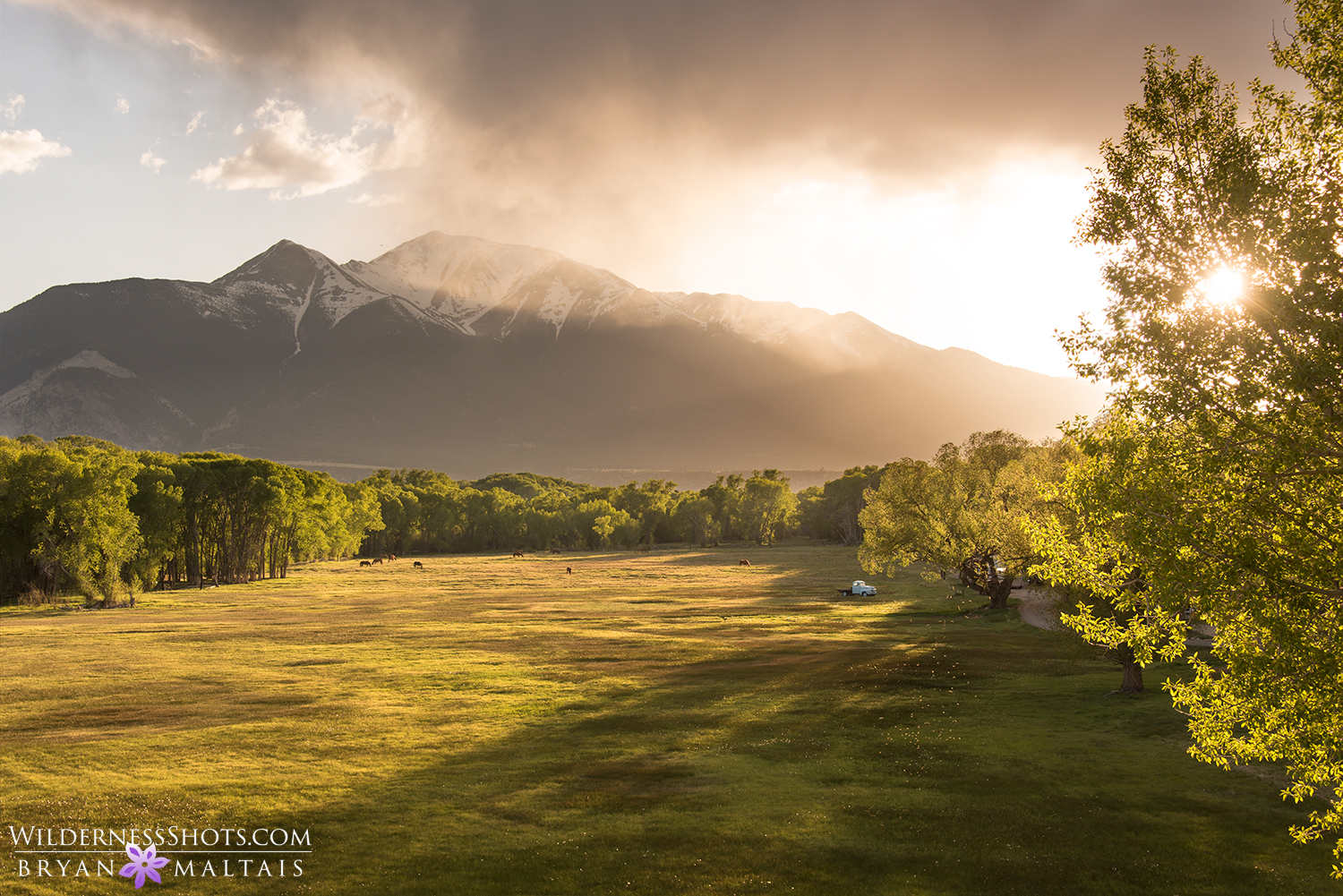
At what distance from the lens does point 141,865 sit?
46.5 ft

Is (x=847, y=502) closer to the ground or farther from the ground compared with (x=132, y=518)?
closer to the ground

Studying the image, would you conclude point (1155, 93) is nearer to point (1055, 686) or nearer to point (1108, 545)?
point (1108, 545)

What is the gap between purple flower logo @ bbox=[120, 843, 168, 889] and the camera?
13773 millimetres

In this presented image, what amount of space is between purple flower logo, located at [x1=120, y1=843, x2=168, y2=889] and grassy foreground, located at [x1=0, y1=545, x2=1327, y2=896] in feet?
0.71

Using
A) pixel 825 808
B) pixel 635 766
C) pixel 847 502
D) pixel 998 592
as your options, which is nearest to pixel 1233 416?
pixel 825 808

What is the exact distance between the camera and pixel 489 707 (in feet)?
93.1

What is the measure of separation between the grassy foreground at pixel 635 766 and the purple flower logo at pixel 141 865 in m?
0.22

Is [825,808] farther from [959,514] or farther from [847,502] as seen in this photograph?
[847,502]

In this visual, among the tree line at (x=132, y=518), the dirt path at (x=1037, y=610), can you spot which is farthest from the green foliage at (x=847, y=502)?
the tree line at (x=132, y=518)

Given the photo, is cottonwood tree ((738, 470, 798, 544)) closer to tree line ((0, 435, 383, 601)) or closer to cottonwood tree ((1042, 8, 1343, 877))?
tree line ((0, 435, 383, 601))

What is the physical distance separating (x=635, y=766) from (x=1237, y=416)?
1777cm

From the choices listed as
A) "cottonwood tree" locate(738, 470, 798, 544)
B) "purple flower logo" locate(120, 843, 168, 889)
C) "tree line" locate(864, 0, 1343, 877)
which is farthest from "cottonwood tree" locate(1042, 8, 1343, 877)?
"cottonwood tree" locate(738, 470, 798, 544)

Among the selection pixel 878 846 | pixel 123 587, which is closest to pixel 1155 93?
pixel 878 846

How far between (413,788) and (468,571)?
10441 centimetres
